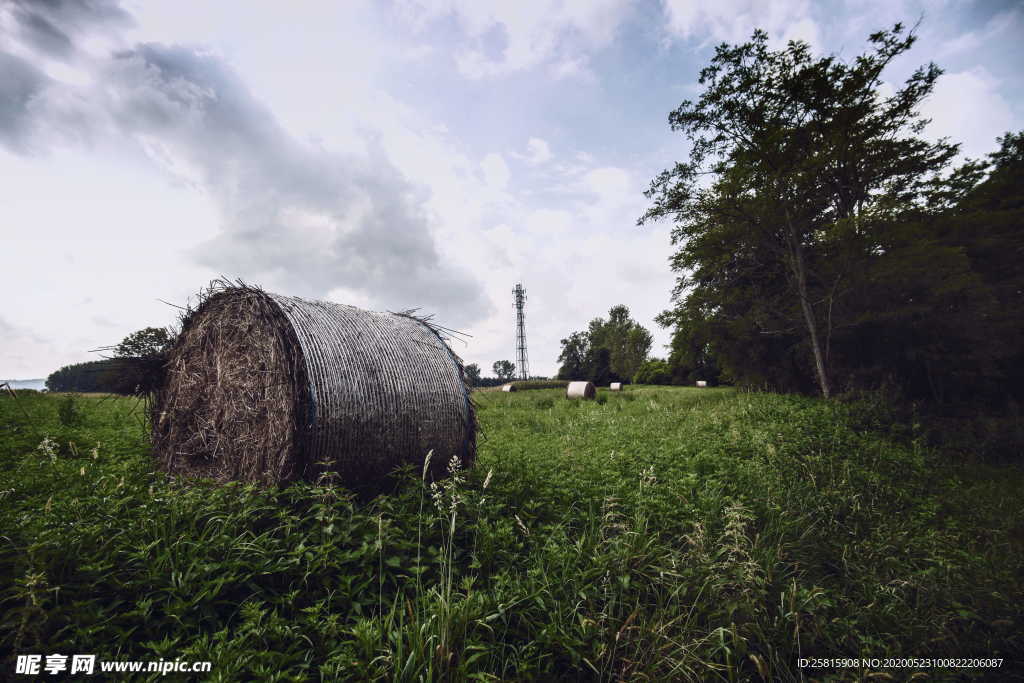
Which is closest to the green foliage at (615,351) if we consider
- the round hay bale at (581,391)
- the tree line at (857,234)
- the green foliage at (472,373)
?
the round hay bale at (581,391)

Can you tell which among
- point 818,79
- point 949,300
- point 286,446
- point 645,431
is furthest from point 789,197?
point 286,446

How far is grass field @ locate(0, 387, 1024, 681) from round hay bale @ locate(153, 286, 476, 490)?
0.53m

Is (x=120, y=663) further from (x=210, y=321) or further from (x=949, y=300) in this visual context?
(x=949, y=300)

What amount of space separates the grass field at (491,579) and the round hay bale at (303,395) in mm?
532

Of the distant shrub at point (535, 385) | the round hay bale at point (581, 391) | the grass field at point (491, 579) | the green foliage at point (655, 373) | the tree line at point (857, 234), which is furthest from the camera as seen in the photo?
the green foliage at point (655, 373)

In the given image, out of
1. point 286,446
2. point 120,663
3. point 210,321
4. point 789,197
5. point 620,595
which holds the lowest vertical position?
point 620,595

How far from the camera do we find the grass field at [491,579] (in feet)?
7.42

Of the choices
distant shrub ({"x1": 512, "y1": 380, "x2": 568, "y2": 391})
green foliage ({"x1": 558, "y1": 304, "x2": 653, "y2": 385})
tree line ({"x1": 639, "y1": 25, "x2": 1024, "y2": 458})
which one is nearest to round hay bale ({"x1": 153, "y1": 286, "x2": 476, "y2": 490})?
tree line ({"x1": 639, "y1": 25, "x2": 1024, "y2": 458})

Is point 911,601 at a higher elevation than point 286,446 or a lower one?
lower

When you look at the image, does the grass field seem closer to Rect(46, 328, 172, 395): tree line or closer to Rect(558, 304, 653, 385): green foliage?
Rect(46, 328, 172, 395): tree line

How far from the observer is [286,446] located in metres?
→ 4.19

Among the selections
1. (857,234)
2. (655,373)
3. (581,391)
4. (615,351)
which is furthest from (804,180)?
(615,351)

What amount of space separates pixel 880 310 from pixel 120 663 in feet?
62.2

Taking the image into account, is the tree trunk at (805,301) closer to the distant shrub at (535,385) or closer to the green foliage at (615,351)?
the distant shrub at (535,385)
